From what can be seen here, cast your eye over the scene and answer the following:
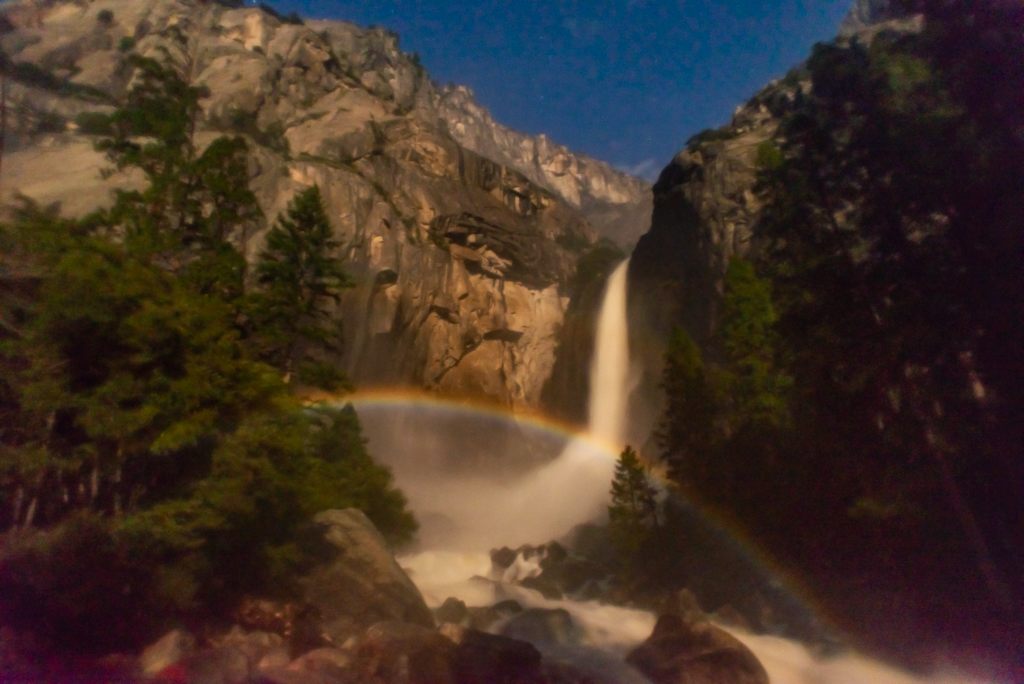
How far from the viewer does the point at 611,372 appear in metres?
52.3

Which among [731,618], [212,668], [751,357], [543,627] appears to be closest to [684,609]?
[731,618]

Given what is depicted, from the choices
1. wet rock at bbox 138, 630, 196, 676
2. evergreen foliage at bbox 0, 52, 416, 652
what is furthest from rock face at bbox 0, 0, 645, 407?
wet rock at bbox 138, 630, 196, 676

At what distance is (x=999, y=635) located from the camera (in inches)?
523

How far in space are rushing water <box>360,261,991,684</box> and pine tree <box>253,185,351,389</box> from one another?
12991 mm

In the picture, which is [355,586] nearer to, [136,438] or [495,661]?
[495,661]

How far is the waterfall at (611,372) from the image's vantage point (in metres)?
50.3

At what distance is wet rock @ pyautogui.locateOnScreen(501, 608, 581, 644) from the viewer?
2255 cm

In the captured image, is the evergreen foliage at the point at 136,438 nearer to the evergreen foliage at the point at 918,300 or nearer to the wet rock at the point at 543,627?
the wet rock at the point at 543,627

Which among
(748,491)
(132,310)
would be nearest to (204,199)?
(132,310)

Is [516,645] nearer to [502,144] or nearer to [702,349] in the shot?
[702,349]

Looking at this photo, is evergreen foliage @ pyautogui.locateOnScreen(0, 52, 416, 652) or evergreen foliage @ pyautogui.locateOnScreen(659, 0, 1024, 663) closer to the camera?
evergreen foliage @ pyautogui.locateOnScreen(659, 0, 1024, 663)

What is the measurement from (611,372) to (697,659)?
36352 millimetres

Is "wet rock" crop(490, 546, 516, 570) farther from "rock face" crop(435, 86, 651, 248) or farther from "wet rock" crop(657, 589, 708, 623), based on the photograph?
"rock face" crop(435, 86, 651, 248)

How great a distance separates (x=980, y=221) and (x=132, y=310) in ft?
60.3
